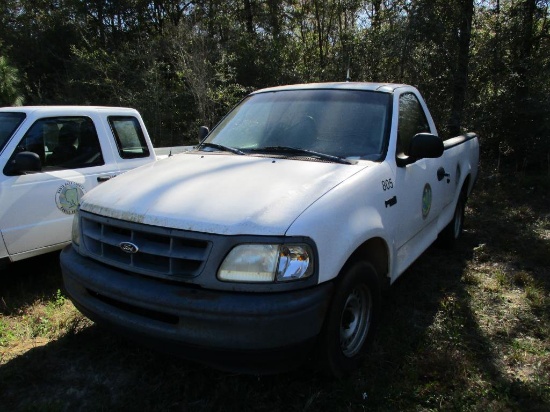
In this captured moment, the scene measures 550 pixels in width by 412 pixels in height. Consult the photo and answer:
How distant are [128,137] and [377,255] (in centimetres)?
361

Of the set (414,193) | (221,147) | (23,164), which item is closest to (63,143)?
(23,164)

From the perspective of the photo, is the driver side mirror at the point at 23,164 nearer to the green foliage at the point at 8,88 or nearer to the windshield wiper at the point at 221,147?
the windshield wiper at the point at 221,147

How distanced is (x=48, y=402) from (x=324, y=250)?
1.87 metres

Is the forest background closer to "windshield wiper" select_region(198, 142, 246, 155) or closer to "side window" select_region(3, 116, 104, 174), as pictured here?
"windshield wiper" select_region(198, 142, 246, 155)

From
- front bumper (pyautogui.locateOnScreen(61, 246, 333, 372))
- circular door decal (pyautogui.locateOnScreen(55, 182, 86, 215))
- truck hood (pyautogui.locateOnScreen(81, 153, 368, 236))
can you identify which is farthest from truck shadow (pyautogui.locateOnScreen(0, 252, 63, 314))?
front bumper (pyautogui.locateOnScreen(61, 246, 333, 372))

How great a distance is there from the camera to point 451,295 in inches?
157

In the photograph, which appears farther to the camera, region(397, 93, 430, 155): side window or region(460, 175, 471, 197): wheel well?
region(460, 175, 471, 197): wheel well


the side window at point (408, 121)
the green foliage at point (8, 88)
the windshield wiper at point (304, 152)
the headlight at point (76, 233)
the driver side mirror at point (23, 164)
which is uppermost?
the green foliage at point (8, 88)

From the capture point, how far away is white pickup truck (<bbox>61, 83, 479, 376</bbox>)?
84.7 inches

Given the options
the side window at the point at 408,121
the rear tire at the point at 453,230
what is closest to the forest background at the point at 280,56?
the side window at the point at 408,121

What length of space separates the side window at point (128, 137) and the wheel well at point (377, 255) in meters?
3.42

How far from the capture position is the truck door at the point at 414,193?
128 inches

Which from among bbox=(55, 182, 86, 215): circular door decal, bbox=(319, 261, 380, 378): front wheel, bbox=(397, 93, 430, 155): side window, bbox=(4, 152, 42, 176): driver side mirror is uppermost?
bbox=(397, 93, 430, 155): side window

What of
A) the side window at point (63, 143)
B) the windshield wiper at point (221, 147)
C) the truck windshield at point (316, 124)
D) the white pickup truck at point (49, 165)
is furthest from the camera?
the side window at point (63, 143)
